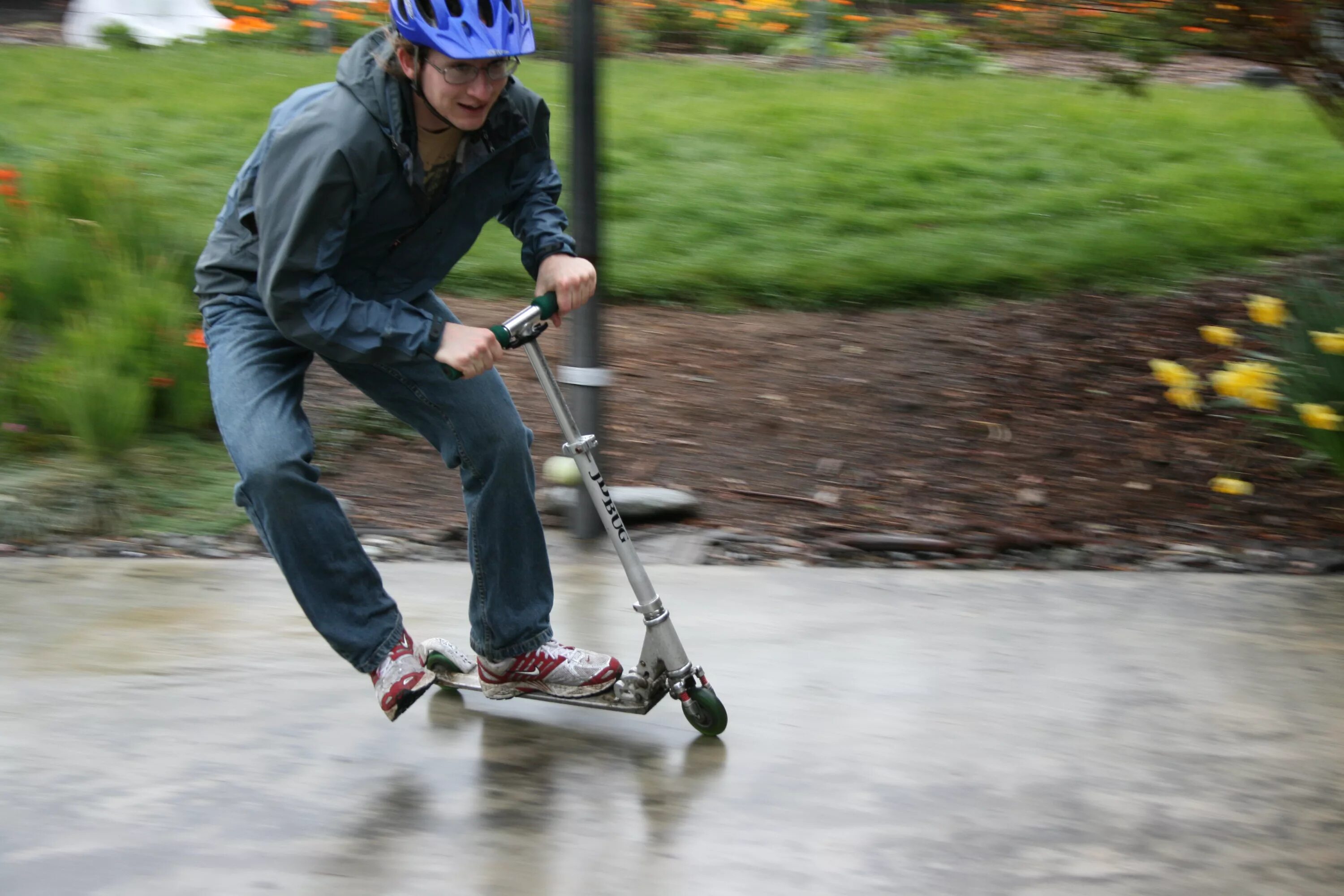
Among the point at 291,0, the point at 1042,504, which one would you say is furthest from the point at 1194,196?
the point at 291,0

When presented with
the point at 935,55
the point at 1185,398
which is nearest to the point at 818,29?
the point at 935,55

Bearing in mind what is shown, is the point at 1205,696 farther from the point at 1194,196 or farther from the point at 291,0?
the point at 291,0

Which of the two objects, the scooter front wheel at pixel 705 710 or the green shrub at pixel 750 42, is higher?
the green shrub at pixel 750 42

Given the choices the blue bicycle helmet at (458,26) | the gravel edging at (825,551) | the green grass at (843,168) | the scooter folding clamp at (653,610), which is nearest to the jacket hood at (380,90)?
the blue bicycle helmet at (458,26)

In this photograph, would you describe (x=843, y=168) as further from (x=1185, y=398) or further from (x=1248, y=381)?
(x=1248, y=381)

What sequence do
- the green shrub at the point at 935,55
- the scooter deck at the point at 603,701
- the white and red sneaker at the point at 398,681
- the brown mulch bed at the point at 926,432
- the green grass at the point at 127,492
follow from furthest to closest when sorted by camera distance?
the green shrub at the point at 935,55
the brown mulch bed at the point at 926,432
the green grass at the point at 127,492
the scooter deck at the point at 603,701
the white and red sneaker at the point at 398,681

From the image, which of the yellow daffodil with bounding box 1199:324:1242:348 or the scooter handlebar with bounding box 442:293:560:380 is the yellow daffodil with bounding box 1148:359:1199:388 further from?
the scooter handlebar with bounding box 442:293:560:380

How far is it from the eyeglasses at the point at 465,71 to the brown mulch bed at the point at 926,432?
7.39 ft

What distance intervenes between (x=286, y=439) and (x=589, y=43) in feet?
6.50

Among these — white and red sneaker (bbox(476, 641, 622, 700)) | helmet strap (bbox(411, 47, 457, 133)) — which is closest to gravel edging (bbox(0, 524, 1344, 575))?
white and red sneaker (bbox(476, 641, 622, 700))

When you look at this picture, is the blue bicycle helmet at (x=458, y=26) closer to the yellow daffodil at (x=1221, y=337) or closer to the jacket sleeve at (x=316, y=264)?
the jacket sleeve at (x=316, y=264)

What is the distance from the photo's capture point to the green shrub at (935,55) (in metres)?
10.7

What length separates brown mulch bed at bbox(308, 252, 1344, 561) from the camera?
4.90 m

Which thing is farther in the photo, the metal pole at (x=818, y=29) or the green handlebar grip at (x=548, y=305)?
the metal pole at (x=818, y=29)
